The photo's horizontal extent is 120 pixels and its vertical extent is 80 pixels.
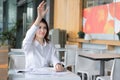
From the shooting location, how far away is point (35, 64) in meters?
2.43

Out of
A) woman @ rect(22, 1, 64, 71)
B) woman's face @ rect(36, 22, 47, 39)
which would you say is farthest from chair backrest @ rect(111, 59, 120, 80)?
woman's face @ rect(36, 22, 47, 39)

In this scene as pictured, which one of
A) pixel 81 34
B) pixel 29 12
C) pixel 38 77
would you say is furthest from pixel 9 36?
pixel 38 77

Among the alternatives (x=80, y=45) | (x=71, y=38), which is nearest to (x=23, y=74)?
(x=80, y=45)

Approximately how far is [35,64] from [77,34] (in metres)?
6.49

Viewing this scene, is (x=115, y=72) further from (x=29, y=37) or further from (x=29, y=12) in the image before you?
(x=29, y=12)

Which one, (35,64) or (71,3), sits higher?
(71,3)

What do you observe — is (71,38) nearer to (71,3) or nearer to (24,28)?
(71,3)

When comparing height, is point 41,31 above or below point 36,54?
above

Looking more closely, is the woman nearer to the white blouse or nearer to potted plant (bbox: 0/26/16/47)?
the white blouse

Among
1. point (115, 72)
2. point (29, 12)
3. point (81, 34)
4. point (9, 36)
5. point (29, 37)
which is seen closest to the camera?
point (29, 37)

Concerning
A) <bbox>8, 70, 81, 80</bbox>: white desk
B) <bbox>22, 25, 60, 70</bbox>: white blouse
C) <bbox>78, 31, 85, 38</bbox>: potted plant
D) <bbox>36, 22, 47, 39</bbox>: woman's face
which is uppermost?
<bbox>36, 22, 47, 39</bbox>: woman's face

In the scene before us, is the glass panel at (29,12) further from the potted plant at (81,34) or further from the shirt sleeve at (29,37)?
the shirt sleeve at (29,37)

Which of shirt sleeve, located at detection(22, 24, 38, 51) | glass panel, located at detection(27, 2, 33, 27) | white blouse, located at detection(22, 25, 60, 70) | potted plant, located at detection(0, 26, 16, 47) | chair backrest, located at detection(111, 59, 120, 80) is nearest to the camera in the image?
shirt sleeve, located at detection(22, 24, 38, 51)

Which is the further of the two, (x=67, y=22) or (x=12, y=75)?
(x=67, y=22)
